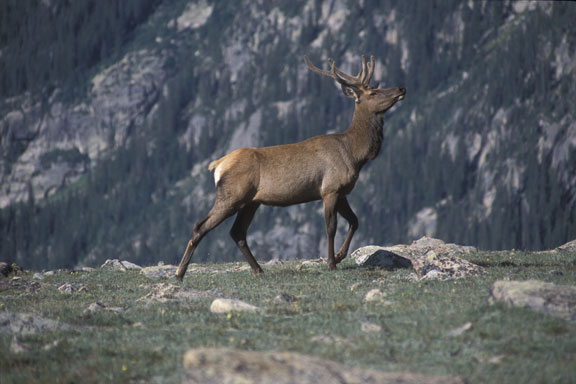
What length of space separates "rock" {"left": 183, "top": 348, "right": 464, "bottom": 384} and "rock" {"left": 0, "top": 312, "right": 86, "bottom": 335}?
4161 millimetres

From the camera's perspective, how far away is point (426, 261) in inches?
648

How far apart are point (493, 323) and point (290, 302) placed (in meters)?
3.75

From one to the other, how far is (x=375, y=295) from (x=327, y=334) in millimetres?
2684

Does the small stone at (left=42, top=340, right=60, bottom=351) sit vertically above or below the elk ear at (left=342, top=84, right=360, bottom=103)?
below

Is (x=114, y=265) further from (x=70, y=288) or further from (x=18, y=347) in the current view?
(x=18, y=347)

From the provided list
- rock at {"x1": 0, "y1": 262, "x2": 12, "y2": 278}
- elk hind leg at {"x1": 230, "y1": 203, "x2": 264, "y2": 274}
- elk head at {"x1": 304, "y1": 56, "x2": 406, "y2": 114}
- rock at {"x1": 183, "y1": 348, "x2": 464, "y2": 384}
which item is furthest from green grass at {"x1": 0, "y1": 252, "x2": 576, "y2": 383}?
rock at {"x1": 0, "y1": 262, "x2": 12, "y2": 278}

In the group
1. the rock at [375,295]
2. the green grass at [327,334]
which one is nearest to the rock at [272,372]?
the green grass at [327,334]

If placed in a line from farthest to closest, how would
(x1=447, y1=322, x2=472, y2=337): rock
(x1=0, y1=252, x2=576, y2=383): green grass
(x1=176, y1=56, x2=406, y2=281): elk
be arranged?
(x1=176, y1=56, x2=406, y2=281): elk → (x1=447, y1=322, x2=472, y2=337): rock → (x1=0, y1=252, x2=576, y2=383): green grass

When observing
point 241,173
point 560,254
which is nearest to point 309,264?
point 241,173

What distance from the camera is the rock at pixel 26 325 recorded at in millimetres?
11664

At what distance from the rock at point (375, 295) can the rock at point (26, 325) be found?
4588 mm

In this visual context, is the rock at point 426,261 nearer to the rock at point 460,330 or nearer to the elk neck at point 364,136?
the elk neck at point 364,136

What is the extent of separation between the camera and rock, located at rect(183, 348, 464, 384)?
808 centimetres

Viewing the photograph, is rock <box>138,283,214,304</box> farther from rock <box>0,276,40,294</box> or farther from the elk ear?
the elk ear
